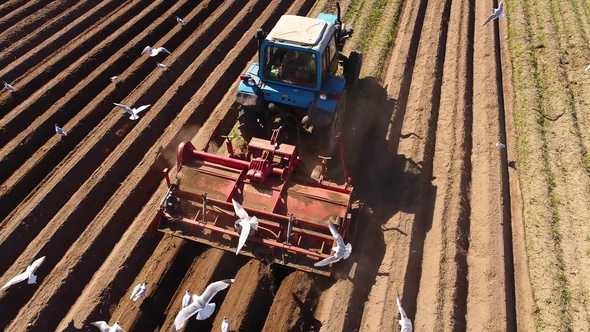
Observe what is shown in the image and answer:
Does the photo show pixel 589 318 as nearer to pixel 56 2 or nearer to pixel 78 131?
pixel 78 131

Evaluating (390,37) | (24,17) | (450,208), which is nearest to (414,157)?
(450,208)

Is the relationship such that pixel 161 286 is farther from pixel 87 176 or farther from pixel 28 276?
pixel 87 176

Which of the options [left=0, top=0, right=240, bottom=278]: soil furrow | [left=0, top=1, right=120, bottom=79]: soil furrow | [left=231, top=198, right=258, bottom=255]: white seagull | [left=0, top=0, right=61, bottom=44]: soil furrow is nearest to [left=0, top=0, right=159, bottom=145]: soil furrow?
[left=0, top=1, right=120, bottom=79]: soil furrow

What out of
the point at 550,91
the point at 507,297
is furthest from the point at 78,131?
the point at 550,91

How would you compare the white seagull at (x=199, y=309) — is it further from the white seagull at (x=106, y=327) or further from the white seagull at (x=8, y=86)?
the white seagull at (x=8, y=86)

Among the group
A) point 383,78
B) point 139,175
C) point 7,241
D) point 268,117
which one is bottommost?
point 7,241
